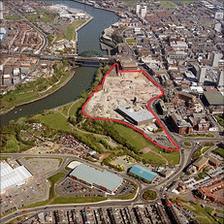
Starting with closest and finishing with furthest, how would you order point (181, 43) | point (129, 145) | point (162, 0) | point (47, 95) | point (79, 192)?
point (79, 192)
point (129, 145)
point (47, 95)
point (181, 43)
point (162, 0)

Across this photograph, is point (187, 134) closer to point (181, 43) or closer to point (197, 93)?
point (197, 93)

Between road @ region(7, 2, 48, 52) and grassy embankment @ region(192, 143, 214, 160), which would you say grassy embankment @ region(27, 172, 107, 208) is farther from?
road @ region(7, 2, 48, 52)

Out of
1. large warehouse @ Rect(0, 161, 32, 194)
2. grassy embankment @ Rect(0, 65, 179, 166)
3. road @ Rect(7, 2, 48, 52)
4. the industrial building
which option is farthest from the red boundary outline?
road @ Rect(7, 2, 48, 52)

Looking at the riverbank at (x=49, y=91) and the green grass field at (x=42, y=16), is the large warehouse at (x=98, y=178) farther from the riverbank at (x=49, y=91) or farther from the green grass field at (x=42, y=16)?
the green grass field at (x=42, y=16)

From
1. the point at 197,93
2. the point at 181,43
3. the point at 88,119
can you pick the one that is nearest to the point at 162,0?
the point at 181,43

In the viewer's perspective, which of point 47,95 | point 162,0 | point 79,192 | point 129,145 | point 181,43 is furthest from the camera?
point 162,0

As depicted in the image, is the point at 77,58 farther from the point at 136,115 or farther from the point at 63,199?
the point at 63,199

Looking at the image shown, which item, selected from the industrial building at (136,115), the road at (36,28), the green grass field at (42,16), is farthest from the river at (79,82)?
the industrial building at (136,115)
